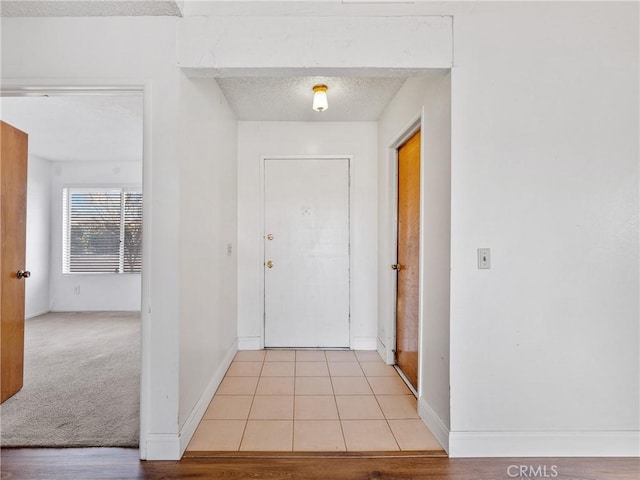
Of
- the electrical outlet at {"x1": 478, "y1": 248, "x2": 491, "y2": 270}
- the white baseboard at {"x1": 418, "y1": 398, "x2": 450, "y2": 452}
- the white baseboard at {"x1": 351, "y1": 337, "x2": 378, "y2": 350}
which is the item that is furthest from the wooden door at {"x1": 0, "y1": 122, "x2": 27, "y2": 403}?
the electrical outlet at {"x1": 478, "y1": 248, "x2": 491, "y2": 270}

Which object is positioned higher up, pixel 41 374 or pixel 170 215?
pixel 170 215

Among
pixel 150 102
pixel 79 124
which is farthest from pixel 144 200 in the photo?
pixel 79 124

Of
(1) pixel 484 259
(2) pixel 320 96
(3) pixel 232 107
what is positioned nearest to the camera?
(1) pixel 484 259

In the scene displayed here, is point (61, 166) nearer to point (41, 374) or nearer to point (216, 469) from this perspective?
point (41, 374)

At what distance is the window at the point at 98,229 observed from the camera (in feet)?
16.2

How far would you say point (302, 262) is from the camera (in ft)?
10.8

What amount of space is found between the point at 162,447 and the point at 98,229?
4.40 meters

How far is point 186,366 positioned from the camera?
1.79 meters

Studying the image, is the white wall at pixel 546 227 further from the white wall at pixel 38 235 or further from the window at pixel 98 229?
the white wall at pixel 38 235

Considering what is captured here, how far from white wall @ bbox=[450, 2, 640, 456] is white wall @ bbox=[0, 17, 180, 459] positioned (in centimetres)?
152

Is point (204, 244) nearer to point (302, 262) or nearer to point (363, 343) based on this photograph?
point (302, 262)

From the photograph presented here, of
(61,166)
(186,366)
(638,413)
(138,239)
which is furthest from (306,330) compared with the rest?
(61,166)

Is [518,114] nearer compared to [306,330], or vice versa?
[518,114]

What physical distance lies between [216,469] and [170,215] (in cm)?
132
